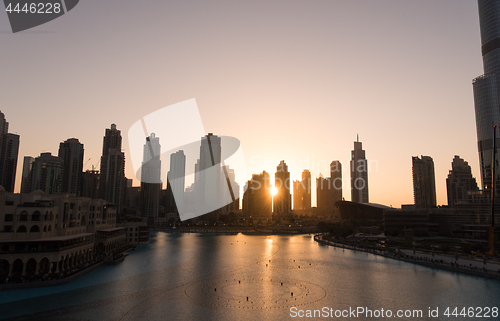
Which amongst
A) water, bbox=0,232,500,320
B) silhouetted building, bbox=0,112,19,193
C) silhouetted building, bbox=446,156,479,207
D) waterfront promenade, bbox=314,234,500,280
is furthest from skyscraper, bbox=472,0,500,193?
silhouetted building, bbox=0,112,19,193

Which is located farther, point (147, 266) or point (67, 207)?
point (147, 266)

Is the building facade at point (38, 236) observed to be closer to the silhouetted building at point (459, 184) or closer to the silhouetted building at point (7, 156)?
the silhouetted building at point (7, 156)

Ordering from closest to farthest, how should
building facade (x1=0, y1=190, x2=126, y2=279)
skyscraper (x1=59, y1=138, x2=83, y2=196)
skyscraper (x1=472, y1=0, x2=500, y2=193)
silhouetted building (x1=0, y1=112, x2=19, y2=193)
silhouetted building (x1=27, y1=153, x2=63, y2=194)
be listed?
building facade (x1=0, y1=190, x2=126, y2=279), skyscraper (x1=472, y1=0, x2=500, y2=193), silhouetted building (x1=0, y1=112, x2=19, y2=193), silhouetted building (x1=27, y1=153, x2=63, y2=194), skyscraper (x1=59, y1=138, x2=83, y2=196)

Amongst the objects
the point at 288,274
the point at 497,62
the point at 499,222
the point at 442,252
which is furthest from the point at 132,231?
the point at 497,62

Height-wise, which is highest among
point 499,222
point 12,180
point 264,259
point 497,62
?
point 497,62

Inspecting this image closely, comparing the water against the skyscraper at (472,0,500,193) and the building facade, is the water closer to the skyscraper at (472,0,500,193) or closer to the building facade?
the building facade

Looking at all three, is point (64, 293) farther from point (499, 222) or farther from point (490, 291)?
point (499, 222)

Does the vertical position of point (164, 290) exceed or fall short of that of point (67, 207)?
it falls short
